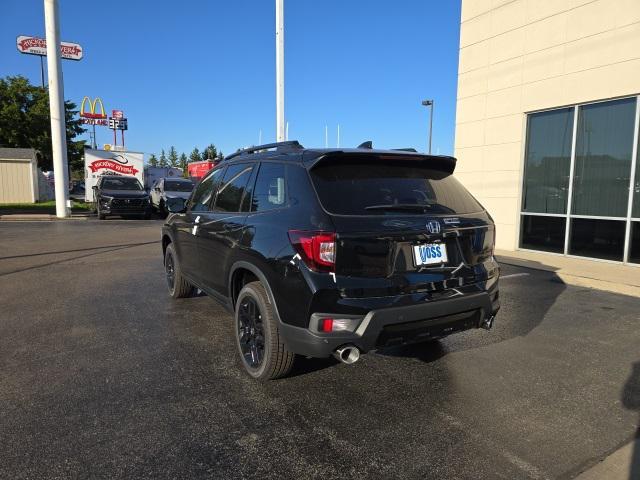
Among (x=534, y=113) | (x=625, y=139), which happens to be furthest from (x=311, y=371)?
(x=534, y=113)

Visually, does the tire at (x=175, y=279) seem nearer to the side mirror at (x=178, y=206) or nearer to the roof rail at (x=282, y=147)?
the side mirror at (x=178, y=206)

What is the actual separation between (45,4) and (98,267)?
16.0 meters

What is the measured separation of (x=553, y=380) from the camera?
3.68m

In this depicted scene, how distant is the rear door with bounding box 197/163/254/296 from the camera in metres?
3.98

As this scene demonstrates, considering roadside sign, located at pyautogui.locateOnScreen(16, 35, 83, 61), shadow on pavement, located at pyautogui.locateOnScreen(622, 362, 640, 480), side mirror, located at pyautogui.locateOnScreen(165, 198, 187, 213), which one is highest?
roadside sign, located at pyautogui.locateOnScreen(16, 35, 83, 61)

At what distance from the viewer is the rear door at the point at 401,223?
2979 mm

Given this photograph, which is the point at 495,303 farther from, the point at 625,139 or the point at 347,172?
the point at 625,139

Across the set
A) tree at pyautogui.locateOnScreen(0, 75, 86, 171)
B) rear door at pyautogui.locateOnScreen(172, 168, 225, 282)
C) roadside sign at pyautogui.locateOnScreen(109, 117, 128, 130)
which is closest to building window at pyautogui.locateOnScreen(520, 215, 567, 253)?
rear door at pyautogui.locateOnScreen(172, 168, 225, 282)

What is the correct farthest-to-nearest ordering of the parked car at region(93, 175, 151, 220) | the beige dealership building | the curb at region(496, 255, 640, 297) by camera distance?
the parked car at region(93, 175, 151, 220) < the beige dealership building < the curb at region(496, 255, 640, 297)

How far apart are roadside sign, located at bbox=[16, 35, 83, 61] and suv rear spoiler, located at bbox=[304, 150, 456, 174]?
137ft

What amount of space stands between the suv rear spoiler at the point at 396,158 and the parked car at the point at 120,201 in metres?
17.1

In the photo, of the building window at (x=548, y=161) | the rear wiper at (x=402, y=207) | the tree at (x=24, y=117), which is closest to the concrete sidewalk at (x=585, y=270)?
the building window at (x=548, y=161)

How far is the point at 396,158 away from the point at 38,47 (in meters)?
49.0

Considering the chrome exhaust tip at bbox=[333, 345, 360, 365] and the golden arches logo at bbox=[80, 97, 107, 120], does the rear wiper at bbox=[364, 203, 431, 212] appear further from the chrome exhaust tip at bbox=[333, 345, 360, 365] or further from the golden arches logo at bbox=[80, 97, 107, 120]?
the golden arches logo at bbox=[80, 97, 107, 120]
